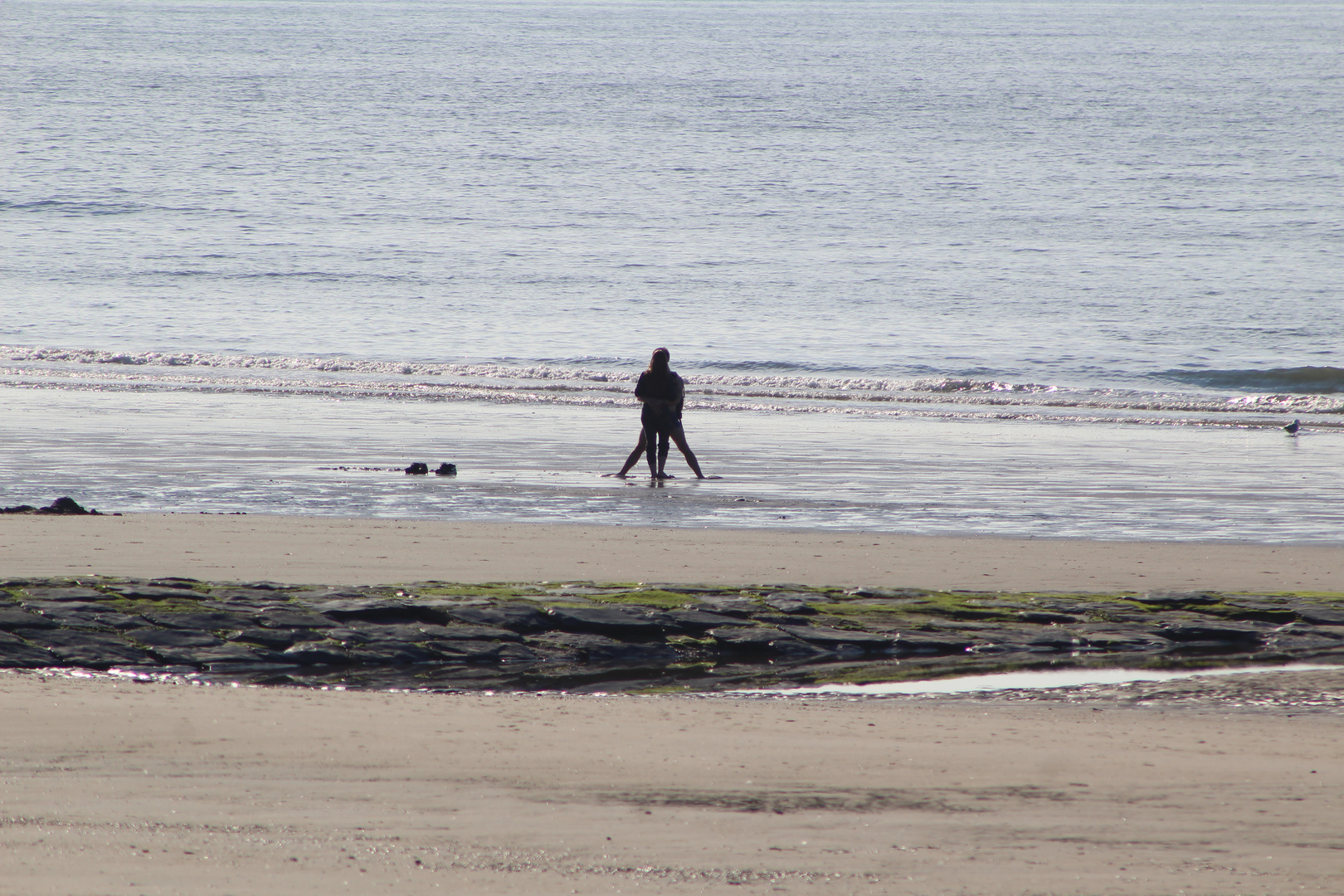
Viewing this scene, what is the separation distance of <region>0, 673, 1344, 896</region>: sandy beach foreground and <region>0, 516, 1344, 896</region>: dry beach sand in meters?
0.01

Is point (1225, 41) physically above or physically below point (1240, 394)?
above

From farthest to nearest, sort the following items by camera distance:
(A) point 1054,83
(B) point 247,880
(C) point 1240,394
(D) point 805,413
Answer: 1. (A) point 1054,83
2. (C) point 1240,394
3. (D) point 805,413
4. (B) point 247,880

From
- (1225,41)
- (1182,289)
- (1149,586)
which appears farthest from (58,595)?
(1225,41)

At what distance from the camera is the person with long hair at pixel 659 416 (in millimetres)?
13695

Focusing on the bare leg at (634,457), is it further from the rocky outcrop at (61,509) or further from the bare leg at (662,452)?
the rocky outcrop at (61,509)

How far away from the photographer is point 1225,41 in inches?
3797

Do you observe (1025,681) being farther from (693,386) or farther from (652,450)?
(693,386)

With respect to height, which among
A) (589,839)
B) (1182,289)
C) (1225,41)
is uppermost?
(1225,41)

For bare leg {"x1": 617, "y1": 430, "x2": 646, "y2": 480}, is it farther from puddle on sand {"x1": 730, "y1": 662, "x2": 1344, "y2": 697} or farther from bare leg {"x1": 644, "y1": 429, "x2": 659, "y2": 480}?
puddle on sand {"x1": 730, "y1": 662, "x2": 1344, "y2": 697}

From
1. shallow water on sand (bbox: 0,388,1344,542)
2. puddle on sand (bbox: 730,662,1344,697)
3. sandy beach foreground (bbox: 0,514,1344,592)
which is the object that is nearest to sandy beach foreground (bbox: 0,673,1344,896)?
puddle on sand (bbox: 730,662,1344,697)

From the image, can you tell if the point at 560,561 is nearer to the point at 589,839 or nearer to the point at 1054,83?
the point at 589,839

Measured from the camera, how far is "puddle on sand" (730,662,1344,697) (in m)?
5.91

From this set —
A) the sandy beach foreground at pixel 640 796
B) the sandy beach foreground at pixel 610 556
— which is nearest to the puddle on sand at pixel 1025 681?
the sandy beach foreground at pixel 640 796

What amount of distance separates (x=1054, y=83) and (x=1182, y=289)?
138 feet
